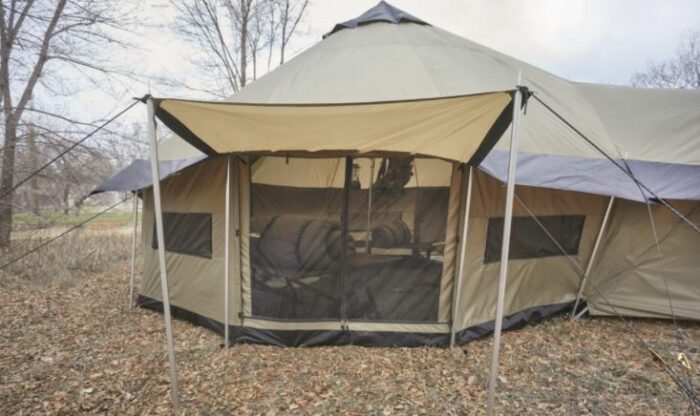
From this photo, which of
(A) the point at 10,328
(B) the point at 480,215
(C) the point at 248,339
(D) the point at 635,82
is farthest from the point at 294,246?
(D) the point at 635,82

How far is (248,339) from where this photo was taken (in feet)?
13.1

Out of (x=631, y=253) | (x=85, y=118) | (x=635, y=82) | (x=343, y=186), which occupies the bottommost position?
(x=631, y=253)

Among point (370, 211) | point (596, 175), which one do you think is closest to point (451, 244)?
point (370, 211)

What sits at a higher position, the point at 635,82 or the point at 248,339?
the point at 635,82

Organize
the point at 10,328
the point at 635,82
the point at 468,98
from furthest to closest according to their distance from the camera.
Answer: the point at 635,82 < the point at 10,328 < the point at 468,98

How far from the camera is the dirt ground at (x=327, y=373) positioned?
293cm

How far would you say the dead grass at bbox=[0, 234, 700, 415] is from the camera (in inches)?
115

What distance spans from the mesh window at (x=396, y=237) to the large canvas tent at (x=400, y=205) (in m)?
0.02

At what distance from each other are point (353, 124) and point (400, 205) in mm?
1301

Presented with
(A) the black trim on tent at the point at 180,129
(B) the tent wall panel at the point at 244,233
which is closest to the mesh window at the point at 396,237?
(B) the tent wall panel at the point at 244,233

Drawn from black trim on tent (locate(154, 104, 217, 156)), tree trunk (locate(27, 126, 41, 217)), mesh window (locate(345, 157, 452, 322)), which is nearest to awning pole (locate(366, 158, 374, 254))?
mesh window (locate(345, 157, 452, 322))

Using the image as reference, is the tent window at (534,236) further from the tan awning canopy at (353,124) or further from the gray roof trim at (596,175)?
the tan awning canopy at (353,124)

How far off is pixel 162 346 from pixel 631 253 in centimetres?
596

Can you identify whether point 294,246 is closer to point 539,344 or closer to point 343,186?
point 343,186
